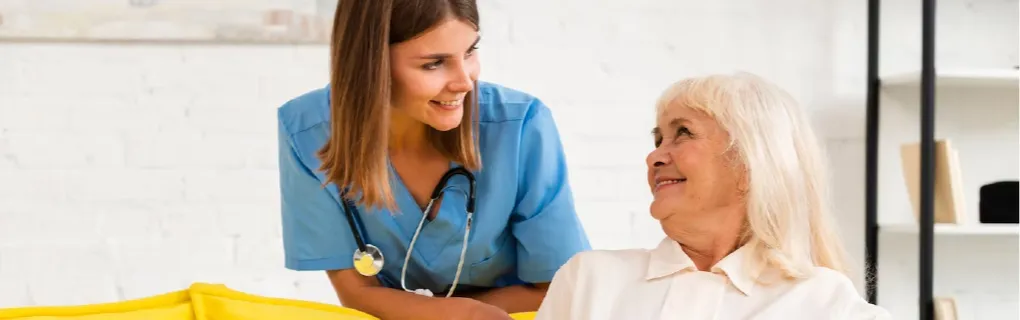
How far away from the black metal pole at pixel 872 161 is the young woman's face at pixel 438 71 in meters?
1.54

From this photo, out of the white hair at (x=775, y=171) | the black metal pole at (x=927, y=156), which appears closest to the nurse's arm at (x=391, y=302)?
the white hair at (x=775, y=171)

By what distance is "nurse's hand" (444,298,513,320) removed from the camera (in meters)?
1.42

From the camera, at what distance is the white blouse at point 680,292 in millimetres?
1223

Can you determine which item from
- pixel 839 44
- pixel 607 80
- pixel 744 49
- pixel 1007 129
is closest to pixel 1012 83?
pixel 1007 129

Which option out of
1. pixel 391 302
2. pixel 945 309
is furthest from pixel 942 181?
pixel 391 302

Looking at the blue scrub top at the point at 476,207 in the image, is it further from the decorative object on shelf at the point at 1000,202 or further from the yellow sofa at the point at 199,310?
the decorative object on shelf at the point at 1000,202

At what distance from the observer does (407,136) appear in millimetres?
1631

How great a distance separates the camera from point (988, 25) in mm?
2883

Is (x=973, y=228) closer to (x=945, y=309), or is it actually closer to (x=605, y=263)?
(x=945, y=309)

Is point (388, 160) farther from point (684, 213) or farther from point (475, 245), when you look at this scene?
point (684, 213)

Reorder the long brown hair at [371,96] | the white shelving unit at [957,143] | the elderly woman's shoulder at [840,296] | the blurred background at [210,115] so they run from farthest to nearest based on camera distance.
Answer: the white shelving unit at [957,143]
the blurred background at [210,115]
the long brown hair at [371,96]
the elderly woman's shoulder at [840,296]

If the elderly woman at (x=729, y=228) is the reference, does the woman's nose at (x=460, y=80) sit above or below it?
above

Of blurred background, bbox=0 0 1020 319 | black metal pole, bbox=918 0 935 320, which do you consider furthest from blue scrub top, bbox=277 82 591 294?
black metal pole, bbox=918 0 935 320

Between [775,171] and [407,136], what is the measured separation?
0.59 metres
